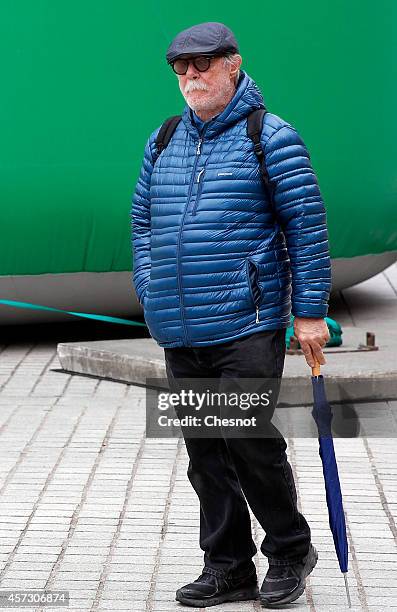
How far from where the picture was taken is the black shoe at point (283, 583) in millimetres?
4320

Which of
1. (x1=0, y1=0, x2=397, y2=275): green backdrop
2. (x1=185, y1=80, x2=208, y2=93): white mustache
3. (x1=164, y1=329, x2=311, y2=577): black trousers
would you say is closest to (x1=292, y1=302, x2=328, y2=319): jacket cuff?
(x1=164, y1=329, x2=311, y2=577): black trousers

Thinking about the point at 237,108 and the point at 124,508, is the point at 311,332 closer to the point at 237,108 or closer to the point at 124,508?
the point at 237,108

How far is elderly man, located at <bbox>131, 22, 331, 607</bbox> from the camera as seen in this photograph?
13.6 ft

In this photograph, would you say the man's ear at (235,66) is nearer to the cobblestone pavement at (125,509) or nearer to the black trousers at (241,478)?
the black trousers at (241,478)

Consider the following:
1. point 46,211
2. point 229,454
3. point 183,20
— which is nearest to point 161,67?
point 183,20

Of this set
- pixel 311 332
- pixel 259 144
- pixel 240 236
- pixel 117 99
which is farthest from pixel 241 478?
pixel 117 99

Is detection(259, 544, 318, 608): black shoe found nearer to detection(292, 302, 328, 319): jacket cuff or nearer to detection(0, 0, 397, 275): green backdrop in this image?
detection(292, 302, 328, 319): jacket cuff

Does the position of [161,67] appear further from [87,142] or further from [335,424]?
[335,424]

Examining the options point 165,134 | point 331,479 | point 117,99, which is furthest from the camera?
point 117,99

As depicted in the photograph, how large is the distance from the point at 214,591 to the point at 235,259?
1079 mm

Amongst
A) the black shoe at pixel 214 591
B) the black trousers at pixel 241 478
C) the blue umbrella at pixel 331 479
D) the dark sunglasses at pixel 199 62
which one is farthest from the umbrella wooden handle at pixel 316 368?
the dark sunglasses at pixel 199 62

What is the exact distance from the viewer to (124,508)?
18.0 feet

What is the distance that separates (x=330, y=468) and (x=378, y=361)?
3.50 metres

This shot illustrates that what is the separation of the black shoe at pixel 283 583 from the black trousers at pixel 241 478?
0.09 ft
